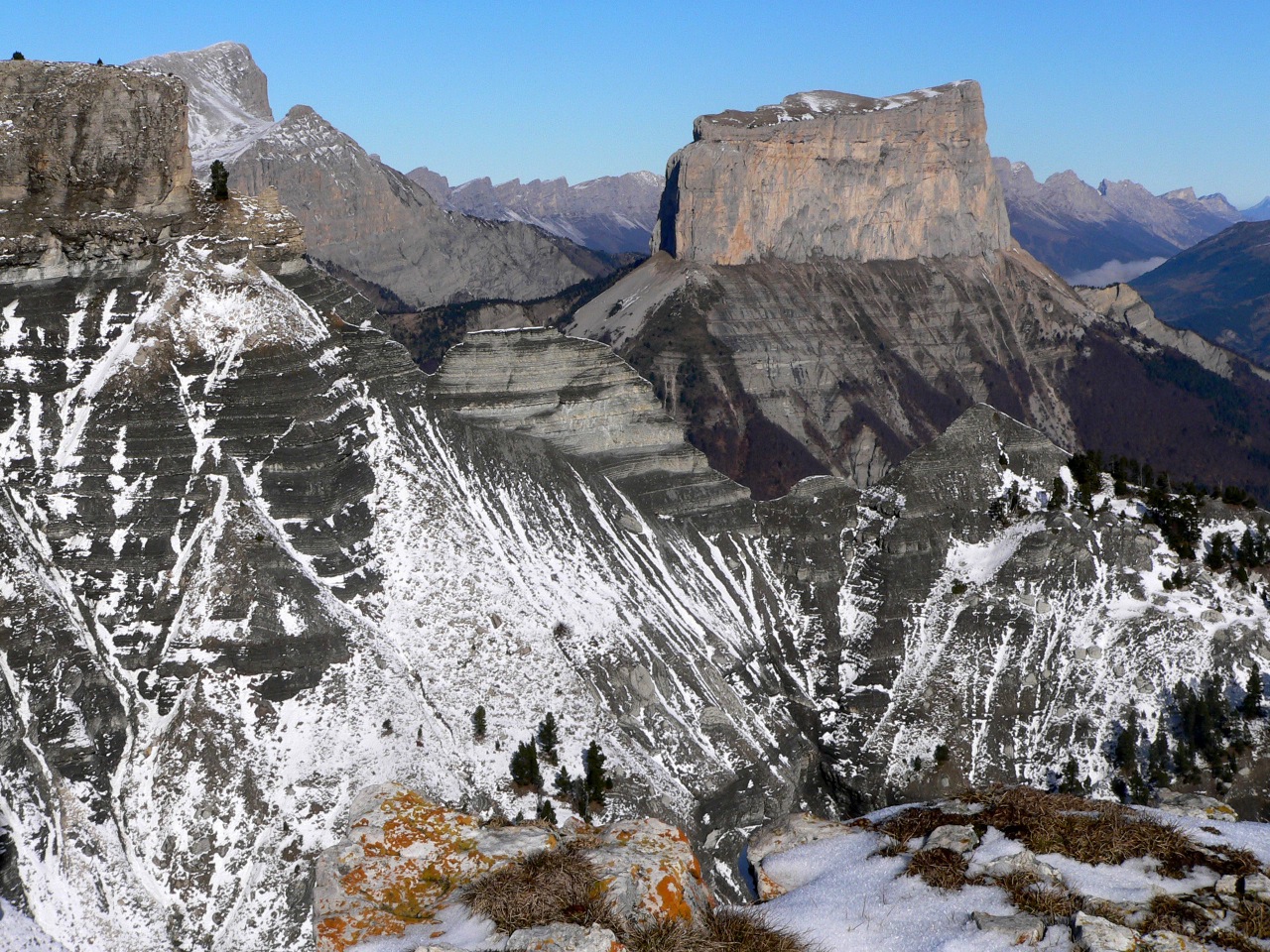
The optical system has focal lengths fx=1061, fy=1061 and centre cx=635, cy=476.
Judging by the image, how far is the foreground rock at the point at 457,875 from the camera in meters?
15.8

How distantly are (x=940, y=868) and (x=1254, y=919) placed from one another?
14.4ft

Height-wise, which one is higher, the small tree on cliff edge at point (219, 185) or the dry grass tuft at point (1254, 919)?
the small tree on cliff edge at point (219, 185)

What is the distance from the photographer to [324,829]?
53.0 m

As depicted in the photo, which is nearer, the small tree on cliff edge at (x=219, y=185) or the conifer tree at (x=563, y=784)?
the conifer tree at (x=563, y=784)

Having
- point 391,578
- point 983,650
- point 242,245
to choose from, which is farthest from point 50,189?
point 983,650

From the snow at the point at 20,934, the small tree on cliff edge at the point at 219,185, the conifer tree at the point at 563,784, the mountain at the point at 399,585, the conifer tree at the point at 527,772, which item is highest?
the small tree on cliff edge at the point at 219,185

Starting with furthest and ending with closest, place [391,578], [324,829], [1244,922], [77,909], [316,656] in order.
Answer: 1. [391,578]
2. [316,656]
3. [324,829]
4. [77,909]
5. [1244,922]

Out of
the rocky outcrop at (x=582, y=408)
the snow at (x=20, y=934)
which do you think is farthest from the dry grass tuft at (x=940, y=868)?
the rocky outcrop at (x=582, y=408)

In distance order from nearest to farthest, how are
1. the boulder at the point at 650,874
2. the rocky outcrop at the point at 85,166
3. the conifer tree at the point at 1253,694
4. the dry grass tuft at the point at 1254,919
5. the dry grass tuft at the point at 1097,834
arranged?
the dry grass tuft at the point at 1254,919
the boulder at the point at 650,874
the dry grass tuft at the point at 1097,834
the conifer tree at the point at 1253,694
the rocky outcrop at the point at 85,166

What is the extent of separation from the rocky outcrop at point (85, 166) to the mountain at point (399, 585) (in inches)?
9.2

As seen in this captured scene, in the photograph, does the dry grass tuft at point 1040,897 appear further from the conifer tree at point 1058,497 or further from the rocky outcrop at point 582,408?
the conifer tree at point 1058,497

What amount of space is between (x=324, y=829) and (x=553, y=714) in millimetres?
15572

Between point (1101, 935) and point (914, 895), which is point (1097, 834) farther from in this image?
point (914, 895)

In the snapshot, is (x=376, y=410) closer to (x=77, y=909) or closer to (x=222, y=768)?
(x=222, y=768)
